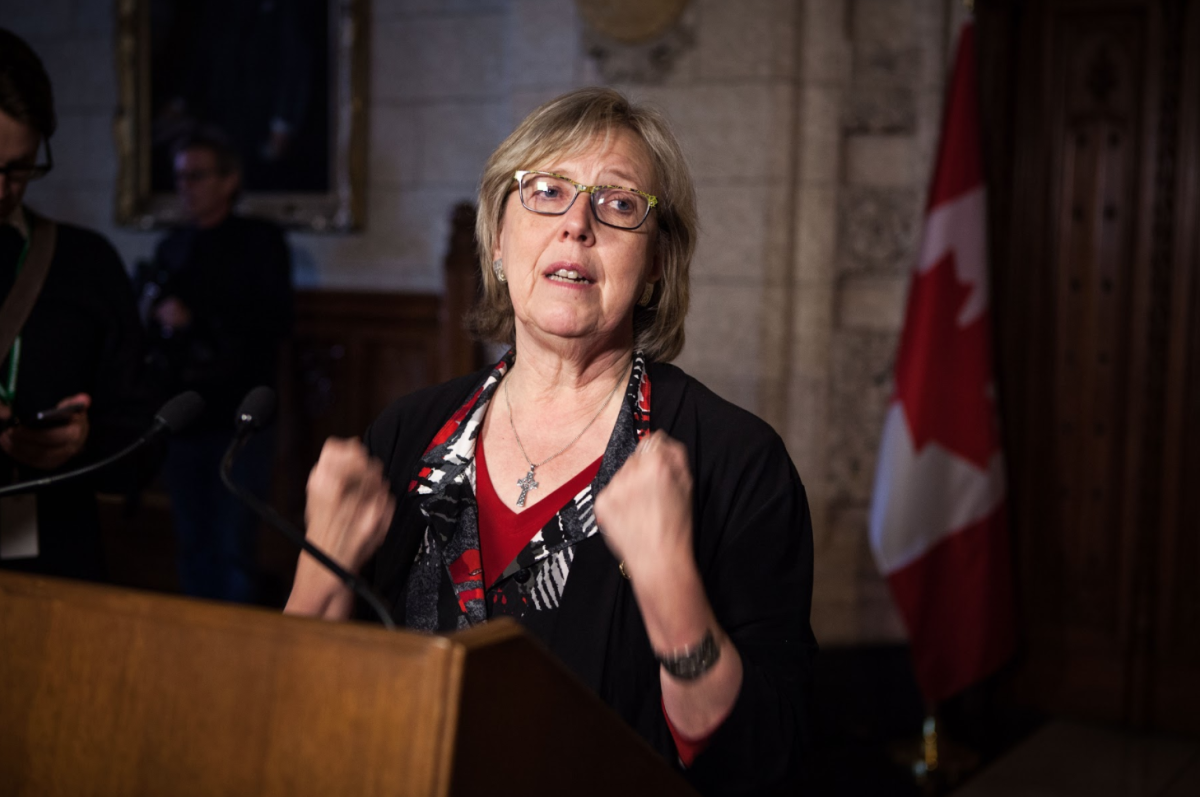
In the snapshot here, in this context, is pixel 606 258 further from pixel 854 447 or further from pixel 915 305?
pixel 854 447

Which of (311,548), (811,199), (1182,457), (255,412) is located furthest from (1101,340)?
(311,548)

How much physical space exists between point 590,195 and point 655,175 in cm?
12

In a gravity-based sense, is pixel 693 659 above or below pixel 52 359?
below

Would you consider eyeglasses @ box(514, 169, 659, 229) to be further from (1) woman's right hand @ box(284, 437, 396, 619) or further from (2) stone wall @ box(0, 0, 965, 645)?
(2) stone wall @ box(0, 0, 965, 645)

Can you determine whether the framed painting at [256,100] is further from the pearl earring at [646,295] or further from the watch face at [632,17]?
the pearl earring at [646,295]

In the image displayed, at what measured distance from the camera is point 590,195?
5.11 feet

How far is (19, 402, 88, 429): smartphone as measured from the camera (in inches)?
71.3

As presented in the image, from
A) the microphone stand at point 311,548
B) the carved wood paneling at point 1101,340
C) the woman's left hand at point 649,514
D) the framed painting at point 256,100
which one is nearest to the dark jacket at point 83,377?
the microphone stand at point 311,548

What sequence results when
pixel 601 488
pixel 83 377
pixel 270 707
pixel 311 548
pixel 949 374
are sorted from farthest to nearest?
1. pixel 949 374
2. pixel 83 377
3. pixel 601 488
4. pixel 311 548
5. pixel 270 707

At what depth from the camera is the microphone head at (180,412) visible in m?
1.53

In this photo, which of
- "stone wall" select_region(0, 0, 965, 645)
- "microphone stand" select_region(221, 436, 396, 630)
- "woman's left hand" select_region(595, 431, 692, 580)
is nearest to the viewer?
"microphone stand" select_region(221, 436, 396, 630)

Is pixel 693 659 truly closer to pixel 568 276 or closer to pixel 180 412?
pixel 568 276

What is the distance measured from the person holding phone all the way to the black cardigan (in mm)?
767

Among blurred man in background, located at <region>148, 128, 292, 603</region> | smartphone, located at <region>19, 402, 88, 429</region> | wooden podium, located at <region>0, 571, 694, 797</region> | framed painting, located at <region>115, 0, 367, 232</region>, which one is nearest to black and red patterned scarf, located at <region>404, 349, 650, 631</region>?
wooden podium, located at <region>0, 571, 694, 797</region>
